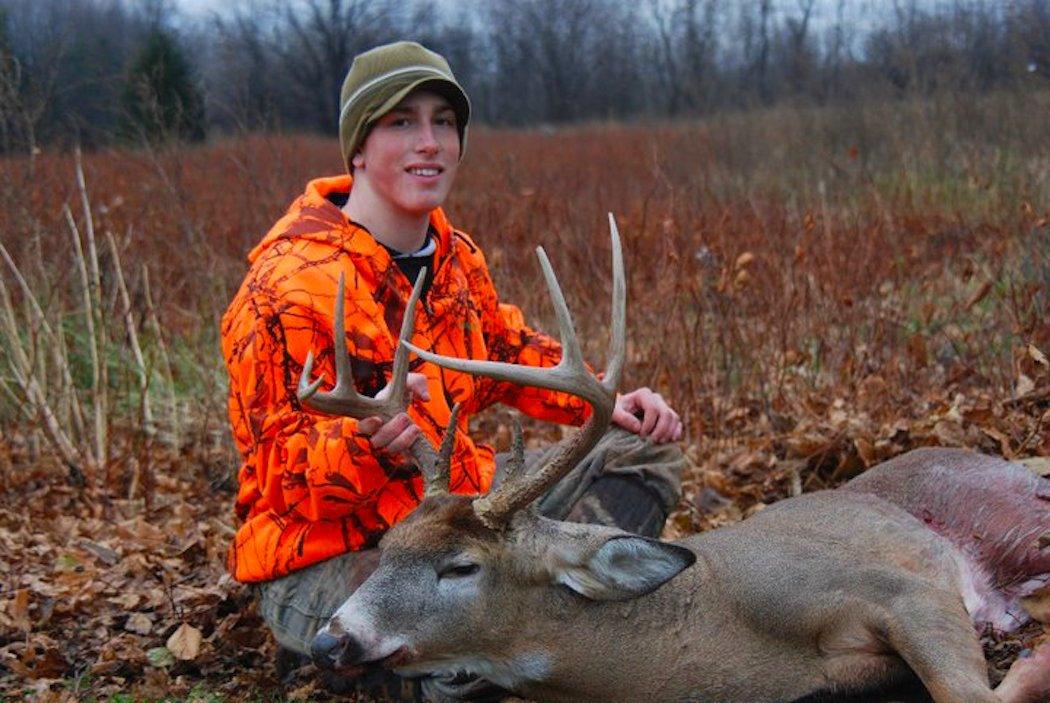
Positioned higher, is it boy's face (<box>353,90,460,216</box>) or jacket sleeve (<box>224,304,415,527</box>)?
boy's face (<box>353,90,460,216</box>)

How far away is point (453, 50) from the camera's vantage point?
151ft

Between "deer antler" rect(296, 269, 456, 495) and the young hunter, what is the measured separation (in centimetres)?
4

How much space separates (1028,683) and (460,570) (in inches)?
53.6

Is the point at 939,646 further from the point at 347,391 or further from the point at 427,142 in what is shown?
the point at 427,142

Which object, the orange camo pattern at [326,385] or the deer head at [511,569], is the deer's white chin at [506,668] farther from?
the orange camo pattern at [326,385]

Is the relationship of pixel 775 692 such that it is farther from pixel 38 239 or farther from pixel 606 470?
pixel 38 239

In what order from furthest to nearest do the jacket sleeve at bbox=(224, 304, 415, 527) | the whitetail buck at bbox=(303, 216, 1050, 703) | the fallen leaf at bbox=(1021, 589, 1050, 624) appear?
the fallen leaf at bbox=(1021, 589, 1050, 624), the jacket sleeve at bbox=(224, 304, 415, 527), the whitetail buck at bbox=(303, 216, 1050, 703)

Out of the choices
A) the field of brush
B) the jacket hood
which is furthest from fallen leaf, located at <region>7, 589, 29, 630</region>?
the jacket hood

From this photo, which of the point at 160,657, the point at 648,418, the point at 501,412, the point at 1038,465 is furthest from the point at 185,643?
the point at 1038,465

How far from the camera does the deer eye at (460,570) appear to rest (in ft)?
10.4

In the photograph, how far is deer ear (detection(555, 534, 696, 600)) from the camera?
10.4ft

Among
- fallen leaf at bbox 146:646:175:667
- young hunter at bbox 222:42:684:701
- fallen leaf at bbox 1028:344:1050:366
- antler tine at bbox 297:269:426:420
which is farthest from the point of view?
fallen leaf at bbox 1028:344:1050:366

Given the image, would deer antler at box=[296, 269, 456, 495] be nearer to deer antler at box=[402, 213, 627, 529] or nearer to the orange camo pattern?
the orange camo pattern

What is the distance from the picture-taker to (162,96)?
845 centimetres
